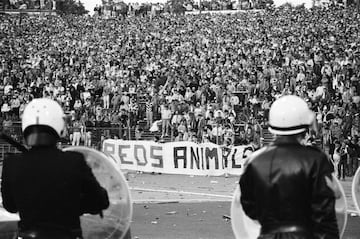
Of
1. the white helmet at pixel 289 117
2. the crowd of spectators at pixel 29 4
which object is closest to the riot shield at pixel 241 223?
the white helmet at pixel 289 117

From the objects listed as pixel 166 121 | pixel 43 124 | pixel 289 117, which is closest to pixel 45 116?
pixel 43 124

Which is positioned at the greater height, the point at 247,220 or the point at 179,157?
the point at 247,220

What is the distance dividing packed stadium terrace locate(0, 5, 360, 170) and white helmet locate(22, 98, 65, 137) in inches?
748

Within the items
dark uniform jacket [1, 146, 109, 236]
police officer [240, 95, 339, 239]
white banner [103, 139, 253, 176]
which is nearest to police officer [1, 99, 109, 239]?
dark uniform jacket [1, 146, 109, 236]

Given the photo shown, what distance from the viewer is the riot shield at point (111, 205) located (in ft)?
16.1

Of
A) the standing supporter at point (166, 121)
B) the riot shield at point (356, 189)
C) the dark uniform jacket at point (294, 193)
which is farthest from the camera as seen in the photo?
the standing supporter at point (166, 121)

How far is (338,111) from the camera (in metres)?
24.9

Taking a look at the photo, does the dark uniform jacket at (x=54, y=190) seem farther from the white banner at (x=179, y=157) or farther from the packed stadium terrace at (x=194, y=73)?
the packed stadium terrace at (x=194, y=73)

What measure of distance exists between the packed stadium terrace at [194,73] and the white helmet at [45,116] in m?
19.0

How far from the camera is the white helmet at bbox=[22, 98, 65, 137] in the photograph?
4.43m

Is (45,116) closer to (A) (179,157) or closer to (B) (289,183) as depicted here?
(B) (289,183)

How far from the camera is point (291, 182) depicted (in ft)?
14.1

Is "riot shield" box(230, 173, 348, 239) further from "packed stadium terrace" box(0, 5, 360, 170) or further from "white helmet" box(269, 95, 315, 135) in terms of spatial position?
"packed stadium terrace" box(0, 5, 360, 170)

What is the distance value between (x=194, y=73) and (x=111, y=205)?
89.8ft
